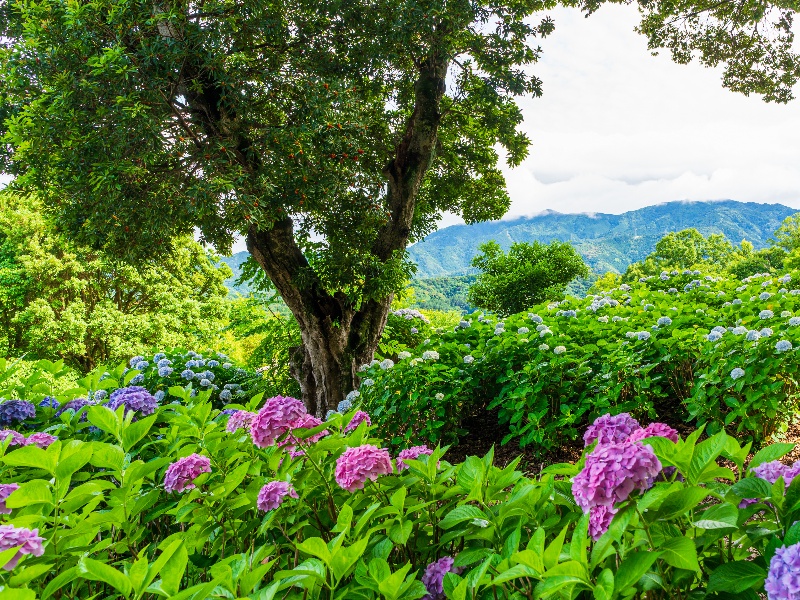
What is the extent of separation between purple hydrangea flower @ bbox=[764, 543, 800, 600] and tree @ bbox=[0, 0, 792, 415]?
437 centimetres

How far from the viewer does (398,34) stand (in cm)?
547

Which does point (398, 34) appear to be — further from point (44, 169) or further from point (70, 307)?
point (70, 307)

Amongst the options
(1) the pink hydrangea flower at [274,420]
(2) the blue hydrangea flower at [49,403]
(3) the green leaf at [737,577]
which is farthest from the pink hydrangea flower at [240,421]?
(3) the green leaf at [737,577]

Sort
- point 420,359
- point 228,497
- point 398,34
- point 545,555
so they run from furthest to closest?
1. point 398,34
2. point 420,359
3. point 228,497
4. point 545,555

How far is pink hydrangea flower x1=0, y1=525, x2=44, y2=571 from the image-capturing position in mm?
1125

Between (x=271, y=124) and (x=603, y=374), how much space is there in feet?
13.4

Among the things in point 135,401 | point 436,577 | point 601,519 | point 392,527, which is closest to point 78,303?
point 135,401

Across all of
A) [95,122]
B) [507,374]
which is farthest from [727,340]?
[95,122]

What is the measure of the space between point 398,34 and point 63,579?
18.2 feet

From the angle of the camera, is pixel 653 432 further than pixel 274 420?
No

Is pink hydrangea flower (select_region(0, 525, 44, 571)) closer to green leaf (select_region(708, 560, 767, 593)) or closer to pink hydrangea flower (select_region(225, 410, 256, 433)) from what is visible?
pink hydrangea flower (select_region(225, 410, 256, 433))

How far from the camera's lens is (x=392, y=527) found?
1323 mm

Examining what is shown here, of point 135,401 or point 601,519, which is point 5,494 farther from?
point 601,519

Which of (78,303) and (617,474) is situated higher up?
(78,303)
